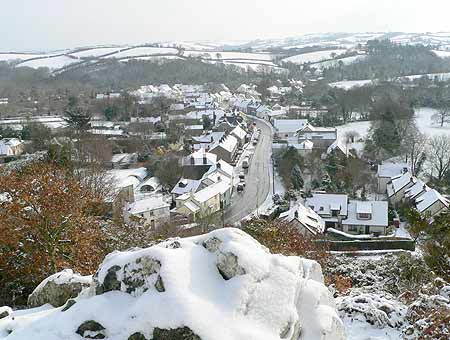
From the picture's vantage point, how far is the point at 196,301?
6.44 metres

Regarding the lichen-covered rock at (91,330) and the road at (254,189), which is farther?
the road at (254,189)

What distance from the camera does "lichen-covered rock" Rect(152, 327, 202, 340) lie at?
6.07 meters

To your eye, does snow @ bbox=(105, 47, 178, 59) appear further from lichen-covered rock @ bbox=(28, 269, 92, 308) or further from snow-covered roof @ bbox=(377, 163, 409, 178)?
lichen-covered rock @ bbox=(28, 269, 92, 308)

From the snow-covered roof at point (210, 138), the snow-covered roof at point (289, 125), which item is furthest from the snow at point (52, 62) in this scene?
the snow-covered roof at point (210, 138)

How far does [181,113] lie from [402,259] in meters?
55.6

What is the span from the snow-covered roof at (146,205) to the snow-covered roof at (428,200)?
15711 mm

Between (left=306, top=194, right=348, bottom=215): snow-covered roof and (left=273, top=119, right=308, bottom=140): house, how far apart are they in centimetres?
2389

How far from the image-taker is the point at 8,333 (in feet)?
23.7

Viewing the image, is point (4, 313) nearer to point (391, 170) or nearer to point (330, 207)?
point (330, 207)

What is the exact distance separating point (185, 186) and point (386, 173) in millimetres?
15544

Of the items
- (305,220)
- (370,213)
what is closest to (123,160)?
(305,220)

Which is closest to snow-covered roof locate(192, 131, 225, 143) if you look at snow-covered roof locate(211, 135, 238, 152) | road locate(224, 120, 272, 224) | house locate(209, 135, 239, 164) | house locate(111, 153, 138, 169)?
snow-covered roof locate(211, 135, 238, 152)

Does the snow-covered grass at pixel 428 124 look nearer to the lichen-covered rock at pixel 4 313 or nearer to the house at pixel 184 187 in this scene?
the house at pixel 184 187

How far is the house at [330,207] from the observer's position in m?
30.2
